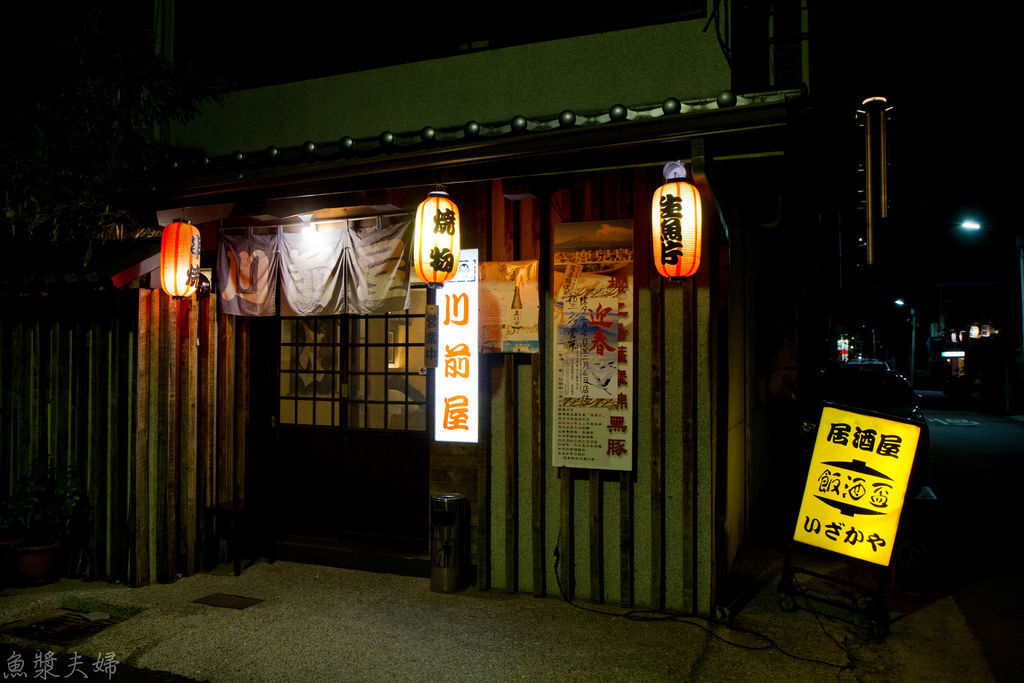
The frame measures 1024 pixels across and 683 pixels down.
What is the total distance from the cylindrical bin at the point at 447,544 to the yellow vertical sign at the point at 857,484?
3.91 meters

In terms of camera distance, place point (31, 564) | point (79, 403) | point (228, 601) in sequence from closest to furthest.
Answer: point (228, 601) < point (31, 564) < point (79, 403)

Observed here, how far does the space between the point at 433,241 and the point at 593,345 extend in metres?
2.18

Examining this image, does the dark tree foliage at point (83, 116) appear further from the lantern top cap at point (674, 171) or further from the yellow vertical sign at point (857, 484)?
the yellow vertical sign at point (857, 484)

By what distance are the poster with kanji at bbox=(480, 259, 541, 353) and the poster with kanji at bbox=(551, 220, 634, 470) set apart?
11.0 inches

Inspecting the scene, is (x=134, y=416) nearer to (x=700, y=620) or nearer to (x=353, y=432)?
(x=353, y=432)

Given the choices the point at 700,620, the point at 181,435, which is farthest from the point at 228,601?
the point at 700,620

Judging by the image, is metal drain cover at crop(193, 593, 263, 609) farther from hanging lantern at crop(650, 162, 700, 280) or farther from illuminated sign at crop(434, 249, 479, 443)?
hanging lantern at crop(650, 162, 700, 280)

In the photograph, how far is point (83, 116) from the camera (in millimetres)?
8297

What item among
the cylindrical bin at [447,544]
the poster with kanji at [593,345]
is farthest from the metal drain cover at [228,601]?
the poster with kanji at [593,345]

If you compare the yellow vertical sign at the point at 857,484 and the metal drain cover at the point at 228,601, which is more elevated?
the yellow vertical sign at the point at 857,484

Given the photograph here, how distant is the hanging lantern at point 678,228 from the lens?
6.28 metres

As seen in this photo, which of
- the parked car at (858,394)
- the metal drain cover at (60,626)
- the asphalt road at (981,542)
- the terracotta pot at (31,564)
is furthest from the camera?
the parked car at (858,394)

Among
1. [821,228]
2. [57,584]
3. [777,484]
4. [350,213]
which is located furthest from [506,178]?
[821,228]

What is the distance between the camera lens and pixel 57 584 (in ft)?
26.8
